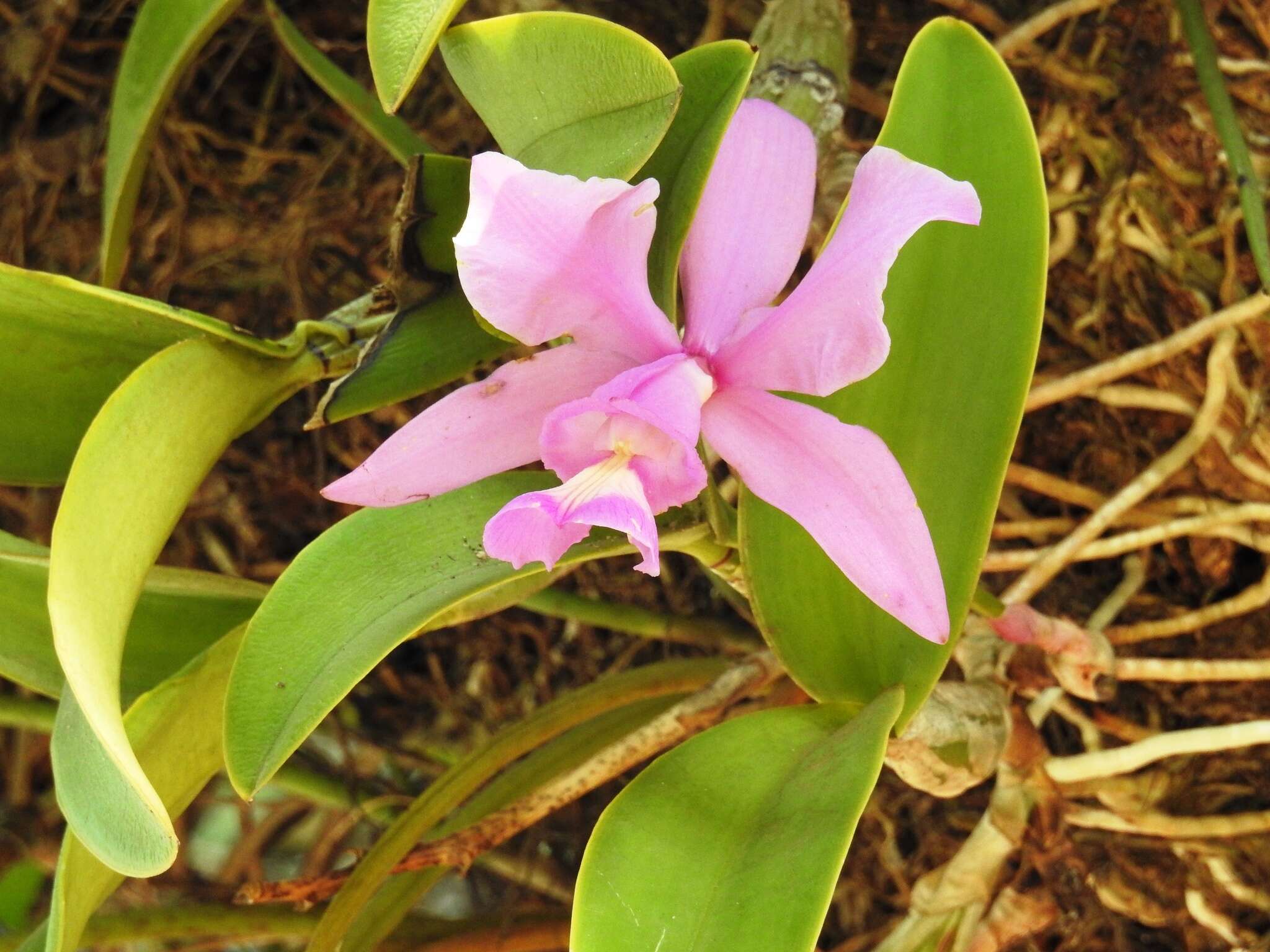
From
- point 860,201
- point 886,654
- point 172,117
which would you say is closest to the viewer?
point 860,201

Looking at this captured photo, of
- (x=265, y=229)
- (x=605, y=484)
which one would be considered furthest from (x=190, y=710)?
(x=265, y=229)

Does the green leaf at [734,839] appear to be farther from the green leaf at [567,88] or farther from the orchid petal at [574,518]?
the green leaf at [567,88]

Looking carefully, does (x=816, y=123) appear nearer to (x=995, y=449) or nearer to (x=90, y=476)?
(x=995, y=449)

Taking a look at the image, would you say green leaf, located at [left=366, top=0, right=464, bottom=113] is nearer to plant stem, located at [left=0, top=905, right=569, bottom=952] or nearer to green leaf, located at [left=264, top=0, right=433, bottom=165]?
green leaf, located at [left=264, top=0, right=433, bottom=165]

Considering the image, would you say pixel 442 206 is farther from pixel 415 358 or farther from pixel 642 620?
pixel 642 620

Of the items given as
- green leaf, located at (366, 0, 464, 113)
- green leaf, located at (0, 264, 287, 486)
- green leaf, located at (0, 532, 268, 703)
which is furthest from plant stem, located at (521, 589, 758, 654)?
green leaf, located at (366, 0, 464, 113)

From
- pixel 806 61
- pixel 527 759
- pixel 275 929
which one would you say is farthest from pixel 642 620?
pixel 806 61

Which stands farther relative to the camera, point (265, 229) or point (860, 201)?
point (265, 229)
